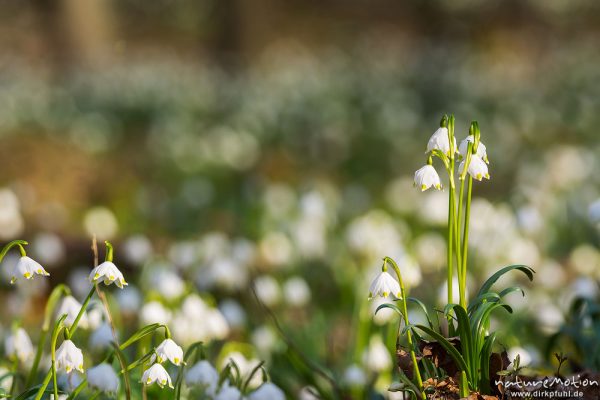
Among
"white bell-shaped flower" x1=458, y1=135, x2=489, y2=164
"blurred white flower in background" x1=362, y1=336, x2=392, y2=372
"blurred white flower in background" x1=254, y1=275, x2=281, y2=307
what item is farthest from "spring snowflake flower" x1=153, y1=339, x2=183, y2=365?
"blurred white flower in background" x1=254, y1=275, x2=281, y2=307

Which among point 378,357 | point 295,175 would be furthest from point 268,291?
point 295,175

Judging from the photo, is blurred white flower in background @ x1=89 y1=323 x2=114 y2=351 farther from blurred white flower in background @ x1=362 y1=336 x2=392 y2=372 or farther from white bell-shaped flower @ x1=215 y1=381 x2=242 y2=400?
blurred white flower in background @ x1=362 y1=336 x2=392 y2=372

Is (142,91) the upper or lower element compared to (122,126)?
upper

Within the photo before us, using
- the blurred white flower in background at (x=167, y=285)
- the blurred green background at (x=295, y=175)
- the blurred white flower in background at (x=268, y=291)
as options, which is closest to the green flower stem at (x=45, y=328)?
the blurred green background at (x=295, y=175)

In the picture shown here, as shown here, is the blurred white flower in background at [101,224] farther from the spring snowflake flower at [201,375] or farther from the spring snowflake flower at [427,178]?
the spring snowflake flower at [427,178]

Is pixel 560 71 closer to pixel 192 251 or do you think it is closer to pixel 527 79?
pixel 527 79

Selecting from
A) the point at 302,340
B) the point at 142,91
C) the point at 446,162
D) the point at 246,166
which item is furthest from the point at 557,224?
the point at 142,91

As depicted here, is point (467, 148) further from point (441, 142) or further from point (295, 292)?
point (295, 292)
